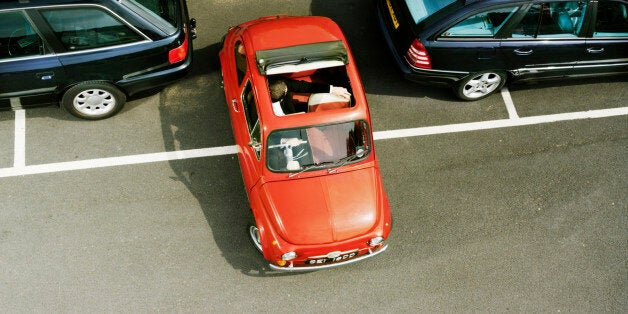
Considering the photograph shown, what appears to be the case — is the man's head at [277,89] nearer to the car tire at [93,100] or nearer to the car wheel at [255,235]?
the car wheel at [255,235]

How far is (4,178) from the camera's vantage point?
6383 mm

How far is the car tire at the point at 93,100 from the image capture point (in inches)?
246

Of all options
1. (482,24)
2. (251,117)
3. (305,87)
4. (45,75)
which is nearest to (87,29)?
(45,75)

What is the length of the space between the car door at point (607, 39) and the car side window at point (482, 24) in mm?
1208

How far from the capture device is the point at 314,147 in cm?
551

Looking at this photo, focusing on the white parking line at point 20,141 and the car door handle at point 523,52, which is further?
the car door handle at point 523,52

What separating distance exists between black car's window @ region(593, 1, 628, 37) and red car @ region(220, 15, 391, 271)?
348cm

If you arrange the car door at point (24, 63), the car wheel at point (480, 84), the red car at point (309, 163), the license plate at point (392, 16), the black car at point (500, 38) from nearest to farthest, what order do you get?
the red car at point (309, 163)
the car door at point (24, 63)
the black car at point (500, 38)
the license plate at point (392, 16)
the car wheel at point (480, 84)

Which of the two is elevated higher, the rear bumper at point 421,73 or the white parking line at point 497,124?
the rear bumper at point 421,73

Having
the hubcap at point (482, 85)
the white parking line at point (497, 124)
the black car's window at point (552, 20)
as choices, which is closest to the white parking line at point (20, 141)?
the white parking line at point (497, 124)

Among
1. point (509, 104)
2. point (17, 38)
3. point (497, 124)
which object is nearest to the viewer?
point (17, 38)

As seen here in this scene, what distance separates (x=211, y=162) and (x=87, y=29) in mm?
2156

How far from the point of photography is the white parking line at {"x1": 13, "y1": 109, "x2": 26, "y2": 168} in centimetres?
649

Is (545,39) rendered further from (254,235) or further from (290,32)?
(254,235)
